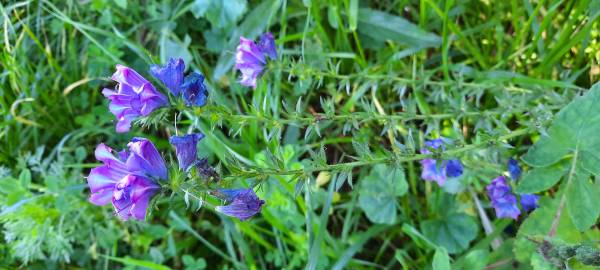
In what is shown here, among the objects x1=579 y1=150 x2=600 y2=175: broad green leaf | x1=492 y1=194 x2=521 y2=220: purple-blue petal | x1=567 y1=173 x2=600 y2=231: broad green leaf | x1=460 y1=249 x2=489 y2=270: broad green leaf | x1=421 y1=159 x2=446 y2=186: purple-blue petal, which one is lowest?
x1=460 y1=249 x2=489 y2=270: broad green leaf

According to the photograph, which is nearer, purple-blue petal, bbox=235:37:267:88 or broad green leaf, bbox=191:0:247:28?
purple-blue petal, bbox=235:37:267:88

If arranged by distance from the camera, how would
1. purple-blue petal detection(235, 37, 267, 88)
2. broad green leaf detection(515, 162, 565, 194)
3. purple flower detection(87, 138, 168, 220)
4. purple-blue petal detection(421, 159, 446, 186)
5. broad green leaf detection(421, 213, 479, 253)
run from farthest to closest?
1. broad green leaf detection(421, 213, 479, 253)
2. purple-blue petal detection(421, 159, 446, 186)
3. purple-blue petal detection(235, 37, 267, 88)
4. broad green leaf detection(515, 162, 565, 194)
5. purple flower detection(87, 138, 168, 220)

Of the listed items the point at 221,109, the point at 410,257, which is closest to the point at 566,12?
the point at 410,257

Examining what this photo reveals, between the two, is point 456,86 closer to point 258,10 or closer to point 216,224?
point 258,10

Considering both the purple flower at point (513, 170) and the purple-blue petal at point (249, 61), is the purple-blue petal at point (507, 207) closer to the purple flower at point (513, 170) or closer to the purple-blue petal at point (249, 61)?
the purple flower at point (513, 170)

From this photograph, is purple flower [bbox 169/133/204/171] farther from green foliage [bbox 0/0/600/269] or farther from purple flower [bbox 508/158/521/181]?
purple flower [bbox 508/158/521/181]

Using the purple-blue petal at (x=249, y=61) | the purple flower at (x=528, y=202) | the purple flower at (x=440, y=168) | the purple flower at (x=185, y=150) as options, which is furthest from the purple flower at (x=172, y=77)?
the purple flower at (x=528, y=202)

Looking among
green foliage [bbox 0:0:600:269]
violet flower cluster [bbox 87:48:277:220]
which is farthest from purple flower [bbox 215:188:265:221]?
green foliage [bbox 0:0:600:269]
